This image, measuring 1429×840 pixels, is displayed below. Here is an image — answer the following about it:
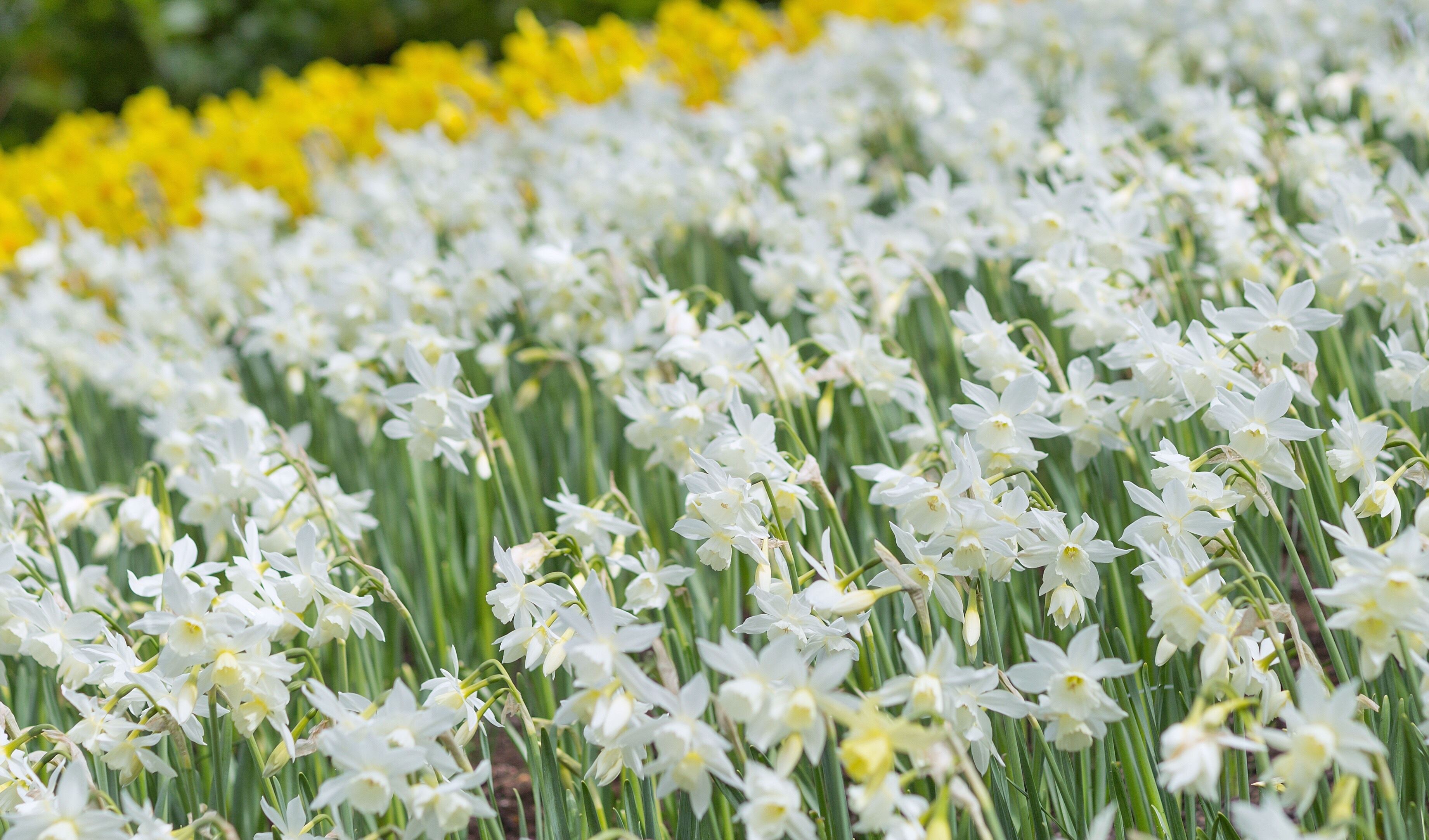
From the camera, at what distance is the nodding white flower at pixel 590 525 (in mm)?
1765

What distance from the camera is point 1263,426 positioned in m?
A: 1.53

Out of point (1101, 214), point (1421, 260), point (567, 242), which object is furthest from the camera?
point (567, 242)

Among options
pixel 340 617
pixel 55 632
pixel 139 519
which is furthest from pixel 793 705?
pixel 139 519

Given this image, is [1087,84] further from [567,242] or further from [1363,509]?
[1363,509]

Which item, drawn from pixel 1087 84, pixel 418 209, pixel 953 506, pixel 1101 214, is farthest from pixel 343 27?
pixel 953 506

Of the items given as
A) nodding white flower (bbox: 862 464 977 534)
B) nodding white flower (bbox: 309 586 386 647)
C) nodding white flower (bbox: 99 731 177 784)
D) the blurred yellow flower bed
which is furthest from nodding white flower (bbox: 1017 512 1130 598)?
the blurred yellow flower bed

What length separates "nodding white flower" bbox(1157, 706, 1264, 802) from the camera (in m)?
1.11

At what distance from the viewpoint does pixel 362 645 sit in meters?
2.03

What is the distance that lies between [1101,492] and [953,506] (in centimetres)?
74

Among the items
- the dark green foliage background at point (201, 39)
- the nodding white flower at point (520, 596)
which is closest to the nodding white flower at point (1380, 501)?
the nodding white flower at point (520, 596)

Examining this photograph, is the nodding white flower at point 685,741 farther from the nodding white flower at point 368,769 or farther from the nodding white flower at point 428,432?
the nodding white flower at point 428,432

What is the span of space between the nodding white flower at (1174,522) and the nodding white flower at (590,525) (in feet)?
2.43

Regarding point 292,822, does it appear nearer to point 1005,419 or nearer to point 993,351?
point 1005,419

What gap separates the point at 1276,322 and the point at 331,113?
5.26 meters
